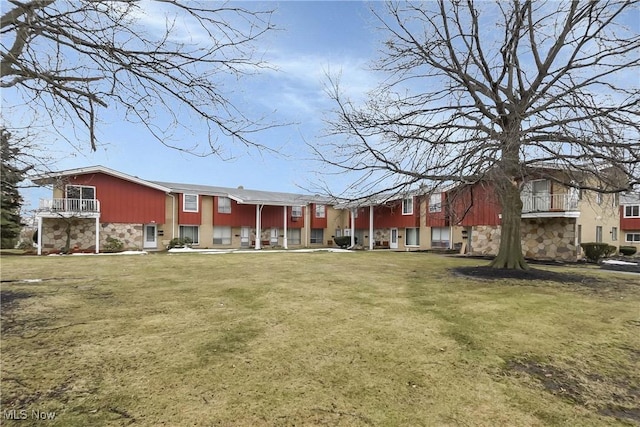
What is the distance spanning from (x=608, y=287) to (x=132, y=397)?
1199 cm

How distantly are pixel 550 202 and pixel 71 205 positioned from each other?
95.4ft

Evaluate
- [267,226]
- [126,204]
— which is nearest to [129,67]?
[126,204]

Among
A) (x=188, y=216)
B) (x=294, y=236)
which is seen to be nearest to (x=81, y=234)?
(x=188, y=216)

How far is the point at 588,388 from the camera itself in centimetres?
372

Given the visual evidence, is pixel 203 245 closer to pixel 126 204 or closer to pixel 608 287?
pixel 126 204

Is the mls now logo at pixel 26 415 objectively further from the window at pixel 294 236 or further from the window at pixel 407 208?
the window at pixel 294 236

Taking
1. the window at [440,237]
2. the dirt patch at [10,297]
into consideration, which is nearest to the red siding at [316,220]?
the window at [440,237]

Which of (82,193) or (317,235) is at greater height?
(82,193)

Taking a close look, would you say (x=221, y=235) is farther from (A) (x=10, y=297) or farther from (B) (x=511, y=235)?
(A) (x=10, y=297)

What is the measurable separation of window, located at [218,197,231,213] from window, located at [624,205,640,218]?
1395 inches

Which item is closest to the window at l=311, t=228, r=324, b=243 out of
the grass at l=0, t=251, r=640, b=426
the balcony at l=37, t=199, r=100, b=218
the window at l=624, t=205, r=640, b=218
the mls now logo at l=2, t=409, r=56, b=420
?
the balcony at l=37, t=199, r=100, b=218

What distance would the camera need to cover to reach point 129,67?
388cm

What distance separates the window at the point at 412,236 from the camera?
2973cm

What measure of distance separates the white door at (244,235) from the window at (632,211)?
34.1 metres
